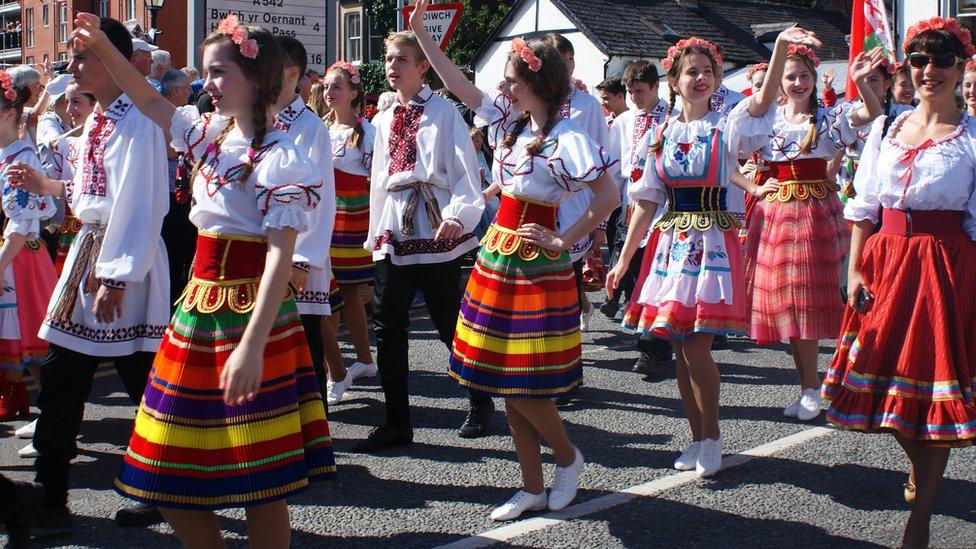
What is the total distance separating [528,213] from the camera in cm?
465

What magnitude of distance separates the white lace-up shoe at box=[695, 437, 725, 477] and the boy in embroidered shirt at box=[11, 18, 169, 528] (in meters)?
2.53

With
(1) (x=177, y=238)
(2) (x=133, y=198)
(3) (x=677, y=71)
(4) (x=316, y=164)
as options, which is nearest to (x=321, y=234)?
(4) (x=316, y=164)

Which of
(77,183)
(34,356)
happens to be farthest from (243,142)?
(34,356)

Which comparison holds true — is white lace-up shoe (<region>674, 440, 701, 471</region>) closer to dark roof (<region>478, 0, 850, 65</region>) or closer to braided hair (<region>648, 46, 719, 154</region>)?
braided hair (<region>648, 46, 719, 154</region>)

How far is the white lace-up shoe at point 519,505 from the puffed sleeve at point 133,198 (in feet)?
5.65

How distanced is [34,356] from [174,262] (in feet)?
4.08

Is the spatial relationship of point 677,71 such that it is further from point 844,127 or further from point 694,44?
point 844,127

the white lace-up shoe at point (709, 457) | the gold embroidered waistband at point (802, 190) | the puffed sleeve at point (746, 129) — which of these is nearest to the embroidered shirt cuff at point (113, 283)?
the white lace-up shoe at point (709, 457)

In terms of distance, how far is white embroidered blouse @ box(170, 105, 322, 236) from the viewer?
3.35 meters

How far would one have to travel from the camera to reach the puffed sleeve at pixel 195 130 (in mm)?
3712

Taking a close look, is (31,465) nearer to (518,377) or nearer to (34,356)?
(34,356)

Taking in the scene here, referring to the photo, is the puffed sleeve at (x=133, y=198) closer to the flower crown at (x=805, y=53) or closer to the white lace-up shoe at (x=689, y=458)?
the white lace-up shoe at (x=689, y=458)

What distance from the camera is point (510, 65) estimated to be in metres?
4.67

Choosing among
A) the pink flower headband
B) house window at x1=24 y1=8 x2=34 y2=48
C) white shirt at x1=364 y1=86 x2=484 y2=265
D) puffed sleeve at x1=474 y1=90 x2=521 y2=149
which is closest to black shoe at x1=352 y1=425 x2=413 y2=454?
white shirt at x1=364 y1=86 x2=484 y2=265
